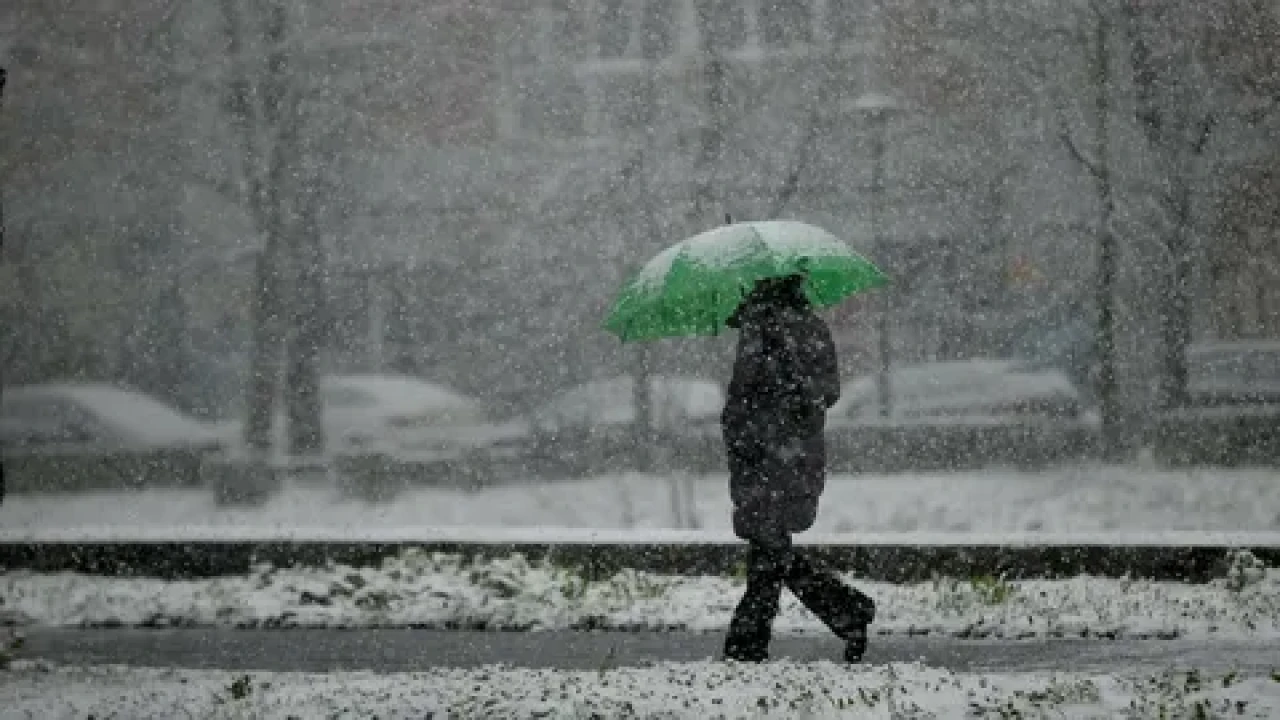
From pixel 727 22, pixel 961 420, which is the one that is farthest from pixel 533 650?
pixel 727 22

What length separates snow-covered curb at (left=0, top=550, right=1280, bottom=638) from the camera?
25.8ft

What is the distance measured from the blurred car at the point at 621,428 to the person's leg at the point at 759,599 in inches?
508

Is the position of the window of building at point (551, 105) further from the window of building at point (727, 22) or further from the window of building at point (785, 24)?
the window of building at point (785, 24)

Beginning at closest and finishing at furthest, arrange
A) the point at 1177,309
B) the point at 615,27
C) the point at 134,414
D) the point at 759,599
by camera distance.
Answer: the point at 759,599, the point at 1177,309, the point at 134,414, the point at 615,27

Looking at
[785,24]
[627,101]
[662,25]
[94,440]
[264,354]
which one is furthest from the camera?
[662,25]

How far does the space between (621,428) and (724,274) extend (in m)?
15.6

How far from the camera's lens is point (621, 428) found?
72.8ft

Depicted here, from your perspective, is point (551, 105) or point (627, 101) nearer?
point (627, 101)

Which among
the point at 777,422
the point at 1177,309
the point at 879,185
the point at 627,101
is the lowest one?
the point at 777,422

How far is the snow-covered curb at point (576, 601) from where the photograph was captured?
310 inches

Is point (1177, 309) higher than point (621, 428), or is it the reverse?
point (1177, 309)

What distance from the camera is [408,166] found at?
Answer: 88.6ft

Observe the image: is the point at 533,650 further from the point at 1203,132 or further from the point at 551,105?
the point at 551,105

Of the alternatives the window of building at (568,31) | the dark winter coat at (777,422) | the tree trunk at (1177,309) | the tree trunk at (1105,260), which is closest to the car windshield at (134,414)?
the window of building at (568,31)
